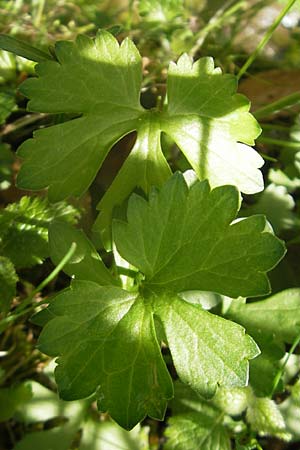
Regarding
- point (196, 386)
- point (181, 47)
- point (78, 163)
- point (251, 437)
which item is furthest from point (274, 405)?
point (181, 47)

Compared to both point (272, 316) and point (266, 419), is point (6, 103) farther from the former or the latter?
point (266, 419)

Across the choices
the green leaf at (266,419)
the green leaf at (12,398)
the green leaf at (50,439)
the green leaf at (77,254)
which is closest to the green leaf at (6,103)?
the green leaf at (77,254)

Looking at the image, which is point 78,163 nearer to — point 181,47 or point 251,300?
point 251,300

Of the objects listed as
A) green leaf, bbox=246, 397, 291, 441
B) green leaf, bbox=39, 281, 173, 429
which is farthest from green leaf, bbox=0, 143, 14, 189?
Result: green leaf, bbox=246, 397, 291, 441

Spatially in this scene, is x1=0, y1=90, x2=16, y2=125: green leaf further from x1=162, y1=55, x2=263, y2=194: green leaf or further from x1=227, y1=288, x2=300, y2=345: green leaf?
x1=227, y1=288, x2=300, y2=345: green leaf

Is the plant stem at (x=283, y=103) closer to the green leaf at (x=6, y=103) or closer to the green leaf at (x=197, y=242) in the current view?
the green leaf at (x=197, y=242)

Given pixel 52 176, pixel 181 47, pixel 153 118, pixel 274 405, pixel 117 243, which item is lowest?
pixel 274 405

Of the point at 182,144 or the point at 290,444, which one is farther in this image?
the point at 290,444

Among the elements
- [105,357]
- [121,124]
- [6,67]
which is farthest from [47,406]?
[6,67]
